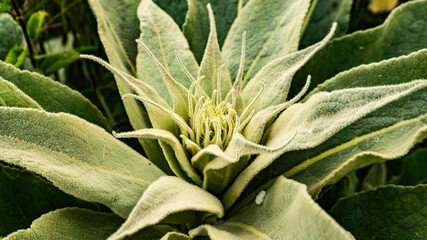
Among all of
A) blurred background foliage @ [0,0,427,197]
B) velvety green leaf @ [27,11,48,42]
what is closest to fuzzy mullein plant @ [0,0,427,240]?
blurred background foliage @ [0,0,427,197]

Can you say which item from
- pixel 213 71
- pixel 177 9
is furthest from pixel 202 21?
pixel 213 71

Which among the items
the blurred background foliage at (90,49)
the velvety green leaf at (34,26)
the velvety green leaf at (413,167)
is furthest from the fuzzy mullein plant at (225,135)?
the velvety green leaf at (413,167)

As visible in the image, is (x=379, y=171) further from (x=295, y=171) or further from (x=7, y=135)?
(x=7, y=135)

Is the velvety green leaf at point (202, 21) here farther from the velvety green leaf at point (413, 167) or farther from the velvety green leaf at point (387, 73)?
the velvety green leaf at point (413, 167)

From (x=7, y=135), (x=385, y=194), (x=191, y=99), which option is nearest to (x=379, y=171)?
(x=385, y=194)

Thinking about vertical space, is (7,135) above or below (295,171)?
above

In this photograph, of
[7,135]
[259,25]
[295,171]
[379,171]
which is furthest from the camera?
[379,171]
